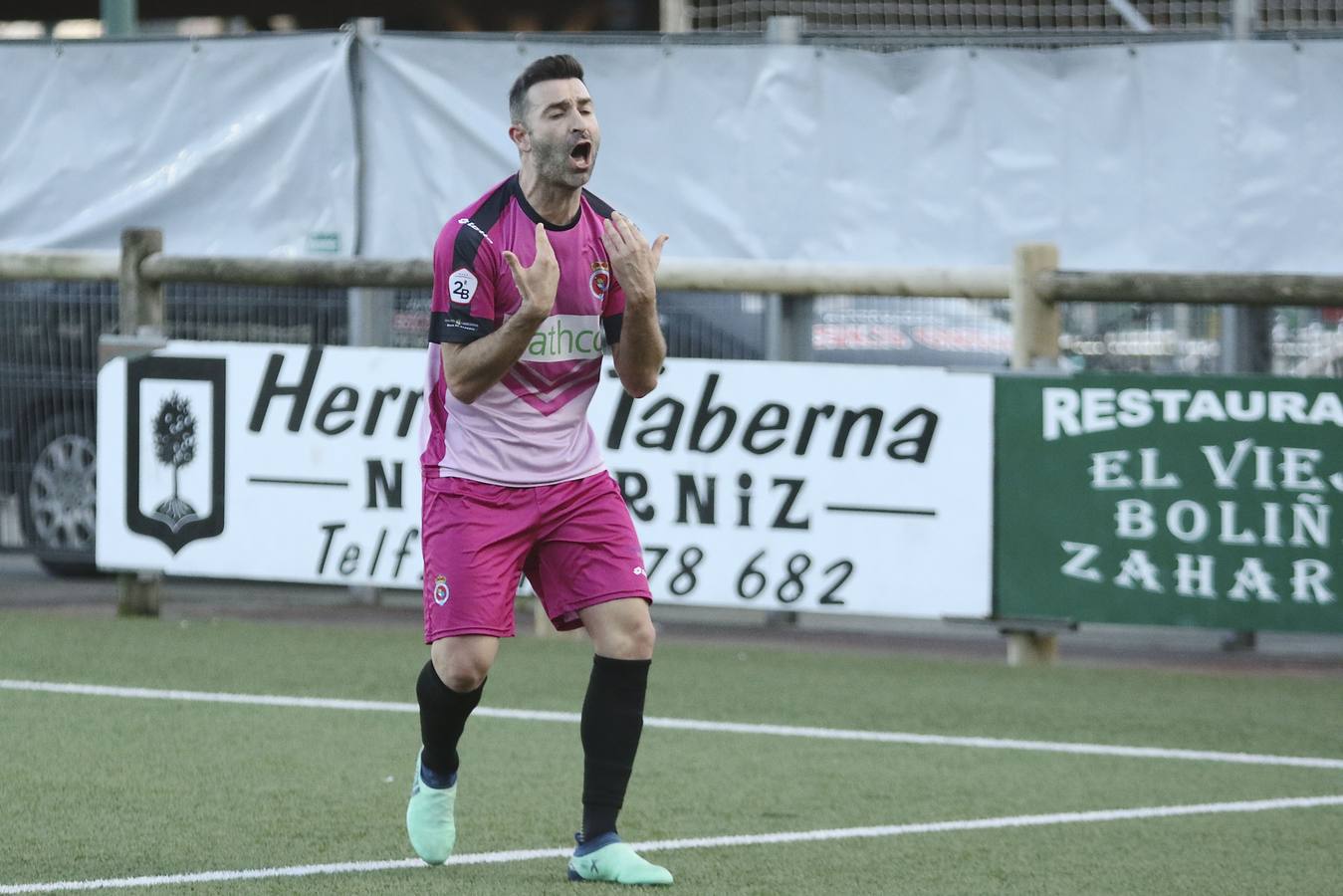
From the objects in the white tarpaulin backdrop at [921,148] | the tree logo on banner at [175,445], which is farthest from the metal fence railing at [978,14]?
the tree logo on banner at [175,445]

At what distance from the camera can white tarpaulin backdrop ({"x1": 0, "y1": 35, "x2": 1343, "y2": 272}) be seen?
10.6 meters

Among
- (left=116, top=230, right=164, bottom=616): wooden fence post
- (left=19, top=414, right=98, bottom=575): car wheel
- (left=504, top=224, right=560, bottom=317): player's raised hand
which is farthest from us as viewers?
(left=19, top=414, right=98, bottom=575): car wheel

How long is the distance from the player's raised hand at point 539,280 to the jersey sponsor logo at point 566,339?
0.90 feet

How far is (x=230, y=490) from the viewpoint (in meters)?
10.3

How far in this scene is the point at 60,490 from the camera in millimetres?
11789

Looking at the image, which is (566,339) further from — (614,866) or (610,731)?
(614,866)

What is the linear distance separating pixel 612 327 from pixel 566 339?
0.46 feet

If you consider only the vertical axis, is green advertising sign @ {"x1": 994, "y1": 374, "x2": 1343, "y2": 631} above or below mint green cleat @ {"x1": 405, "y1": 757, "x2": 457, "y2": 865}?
above

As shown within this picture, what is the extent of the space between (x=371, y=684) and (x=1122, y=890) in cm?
400

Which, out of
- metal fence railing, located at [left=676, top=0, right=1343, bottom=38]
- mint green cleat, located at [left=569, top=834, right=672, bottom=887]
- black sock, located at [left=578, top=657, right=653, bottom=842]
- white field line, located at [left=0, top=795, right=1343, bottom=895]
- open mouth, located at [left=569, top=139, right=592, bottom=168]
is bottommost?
white field line, located at [left=0, top=795, right=1343, bottom=895]

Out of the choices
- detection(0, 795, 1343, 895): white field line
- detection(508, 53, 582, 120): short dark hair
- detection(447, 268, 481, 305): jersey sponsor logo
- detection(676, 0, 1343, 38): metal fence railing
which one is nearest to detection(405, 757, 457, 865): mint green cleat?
detection(0, 795, 1343, 895): white field line

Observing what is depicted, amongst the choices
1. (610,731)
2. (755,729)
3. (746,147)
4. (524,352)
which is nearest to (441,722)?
(610,731)

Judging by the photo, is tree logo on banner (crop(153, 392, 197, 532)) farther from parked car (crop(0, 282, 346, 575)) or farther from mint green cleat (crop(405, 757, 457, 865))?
mint green cleat (crop(405, 757, 457, 865))

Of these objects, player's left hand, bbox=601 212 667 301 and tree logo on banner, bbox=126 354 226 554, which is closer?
player's left hand, bbox=601 212 667 301
